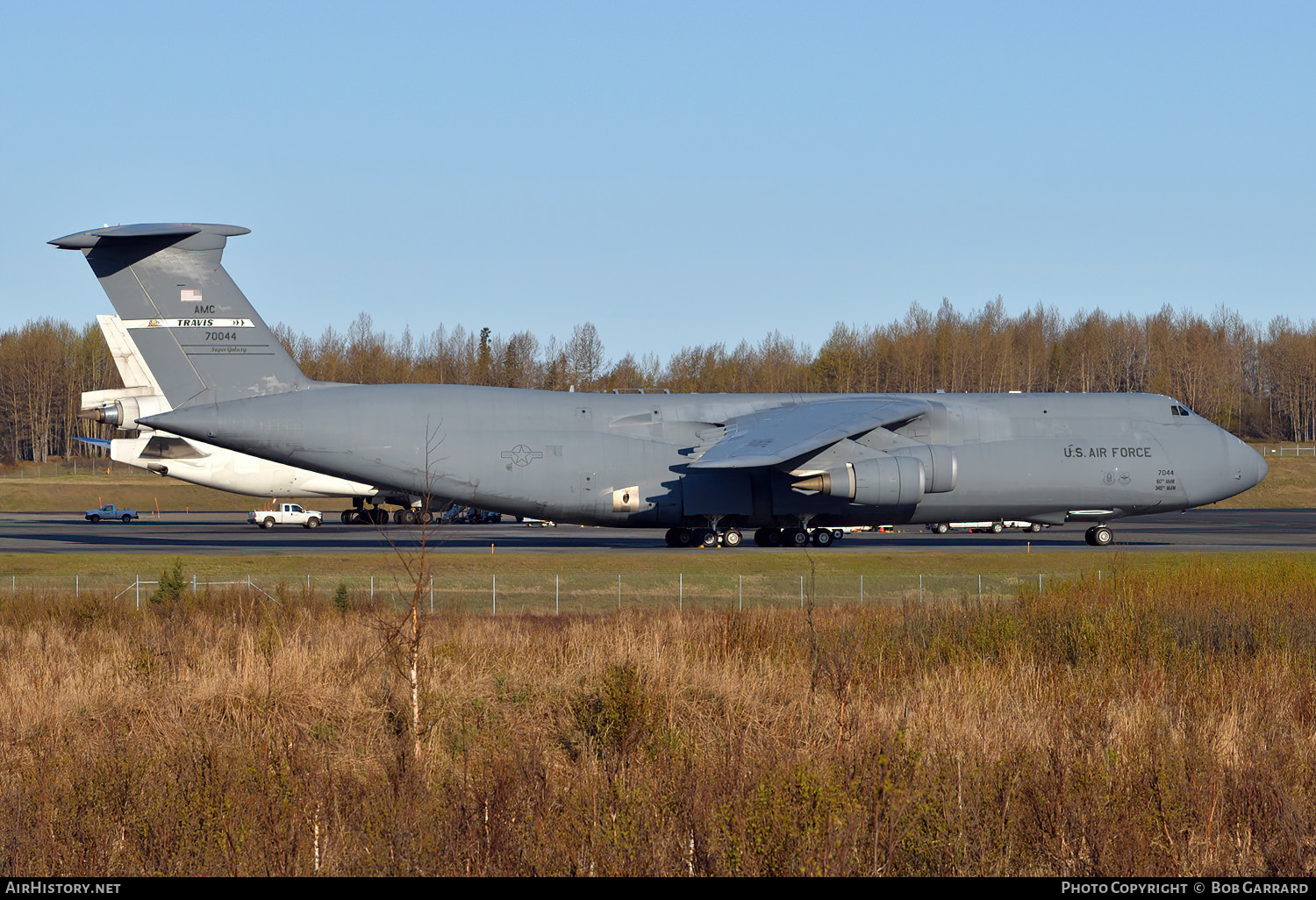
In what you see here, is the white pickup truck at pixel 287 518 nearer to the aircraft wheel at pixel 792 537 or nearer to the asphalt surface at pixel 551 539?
the asphalt surface at pixel 551 539

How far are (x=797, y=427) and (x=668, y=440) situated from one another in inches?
121

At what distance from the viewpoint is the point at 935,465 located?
26719 millimetres

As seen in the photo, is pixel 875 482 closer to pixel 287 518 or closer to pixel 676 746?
pixel 676 746

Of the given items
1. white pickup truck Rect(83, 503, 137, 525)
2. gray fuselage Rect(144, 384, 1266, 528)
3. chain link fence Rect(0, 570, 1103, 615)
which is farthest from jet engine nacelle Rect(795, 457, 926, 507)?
white pickup truck Rect(83, 503, 137, 525)

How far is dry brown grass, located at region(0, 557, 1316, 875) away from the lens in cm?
647

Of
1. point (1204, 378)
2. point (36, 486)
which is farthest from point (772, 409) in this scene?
point (1204, 378)

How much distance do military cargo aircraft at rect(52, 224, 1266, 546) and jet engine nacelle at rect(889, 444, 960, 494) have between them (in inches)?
Answer: 1.6

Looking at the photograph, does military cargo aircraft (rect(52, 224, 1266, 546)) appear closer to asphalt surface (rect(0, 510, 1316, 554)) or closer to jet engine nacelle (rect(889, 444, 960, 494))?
jet engine nacelle (rect(889, 444, 960, 494))

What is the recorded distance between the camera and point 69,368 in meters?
102

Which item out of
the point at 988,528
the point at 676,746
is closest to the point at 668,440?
the point at 988,528

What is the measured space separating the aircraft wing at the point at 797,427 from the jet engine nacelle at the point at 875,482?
2.76ft

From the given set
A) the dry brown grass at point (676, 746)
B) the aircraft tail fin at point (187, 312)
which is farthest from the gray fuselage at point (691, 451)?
the dry brown grass at point (676, 746)
